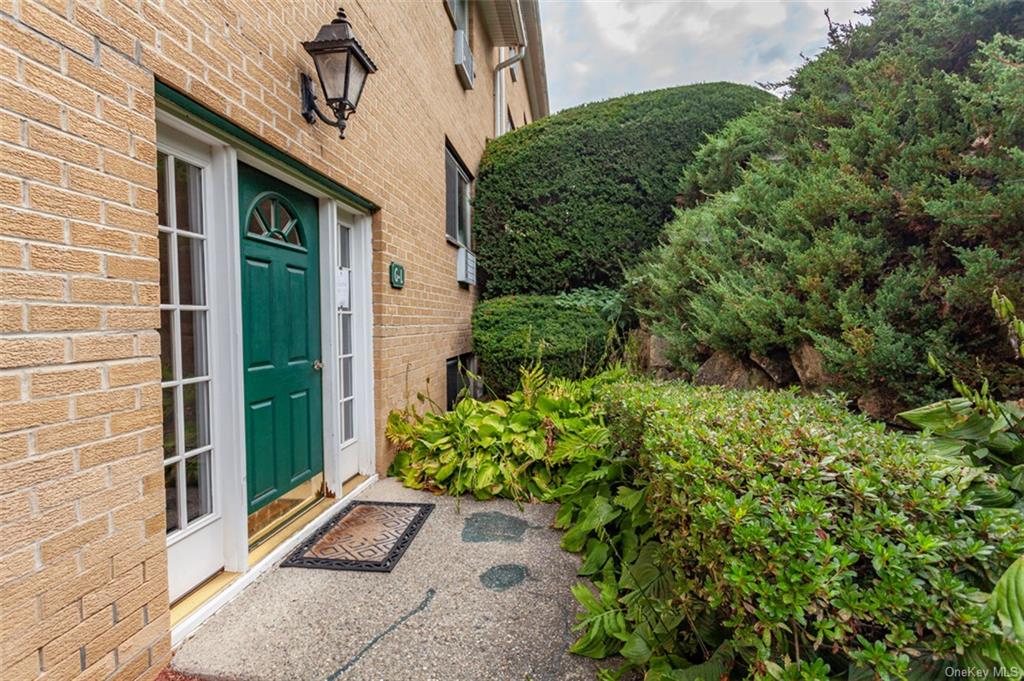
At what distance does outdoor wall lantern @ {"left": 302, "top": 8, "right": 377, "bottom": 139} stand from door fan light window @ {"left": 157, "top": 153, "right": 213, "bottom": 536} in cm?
87

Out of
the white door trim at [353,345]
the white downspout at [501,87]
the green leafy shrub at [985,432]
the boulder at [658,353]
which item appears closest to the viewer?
the green leafy shrub at [985,432]

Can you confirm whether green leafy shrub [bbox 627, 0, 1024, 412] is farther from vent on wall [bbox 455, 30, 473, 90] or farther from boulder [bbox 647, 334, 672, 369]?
vent on wall [bbox 455, 30, 473, 90]

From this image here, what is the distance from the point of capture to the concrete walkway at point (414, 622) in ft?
6.16

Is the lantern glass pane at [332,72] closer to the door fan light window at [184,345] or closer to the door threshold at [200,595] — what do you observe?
the door fan light window at [184,345]

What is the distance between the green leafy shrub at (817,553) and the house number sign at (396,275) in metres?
2.88

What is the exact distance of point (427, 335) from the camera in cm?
499

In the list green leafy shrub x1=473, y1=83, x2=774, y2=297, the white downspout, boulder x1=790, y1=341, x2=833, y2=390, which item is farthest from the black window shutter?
boulder x1=790, y1=341, x2=833, y2=390

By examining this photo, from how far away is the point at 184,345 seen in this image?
2.21 meters

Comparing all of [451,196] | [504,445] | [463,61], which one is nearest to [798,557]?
[504,445]

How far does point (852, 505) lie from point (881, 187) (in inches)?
114

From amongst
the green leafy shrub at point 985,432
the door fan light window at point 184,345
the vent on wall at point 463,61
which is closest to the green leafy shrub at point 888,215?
the green leafy shrub at point 985,432

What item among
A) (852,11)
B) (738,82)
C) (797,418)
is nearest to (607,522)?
(797,418)

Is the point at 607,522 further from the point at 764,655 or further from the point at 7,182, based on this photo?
the point at 7,182

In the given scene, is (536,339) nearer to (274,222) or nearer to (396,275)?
(396,275)
